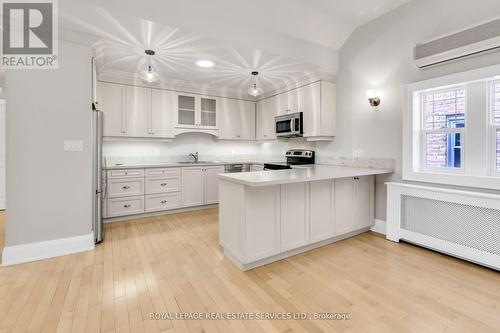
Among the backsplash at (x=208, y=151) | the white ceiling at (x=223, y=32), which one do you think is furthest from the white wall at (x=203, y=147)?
the white ceiling at (x=223, y=32)

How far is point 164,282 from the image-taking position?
207 cm

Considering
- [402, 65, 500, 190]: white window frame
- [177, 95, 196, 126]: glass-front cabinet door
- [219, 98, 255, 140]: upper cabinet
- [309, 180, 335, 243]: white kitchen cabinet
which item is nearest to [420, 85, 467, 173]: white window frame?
[402, 65, 500, 190]: white window frame

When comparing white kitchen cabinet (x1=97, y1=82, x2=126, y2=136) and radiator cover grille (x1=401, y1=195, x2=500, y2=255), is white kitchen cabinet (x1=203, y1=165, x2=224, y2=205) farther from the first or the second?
radiator cover grille (x1=401, y1=195, x2=500, y2=255)

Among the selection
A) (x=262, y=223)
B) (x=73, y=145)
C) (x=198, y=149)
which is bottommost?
(x=262, y=223)

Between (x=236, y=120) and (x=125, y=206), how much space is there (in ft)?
9.11

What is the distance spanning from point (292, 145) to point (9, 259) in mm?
4380

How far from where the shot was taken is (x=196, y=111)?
472 cm

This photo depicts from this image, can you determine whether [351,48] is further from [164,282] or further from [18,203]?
[18,203]

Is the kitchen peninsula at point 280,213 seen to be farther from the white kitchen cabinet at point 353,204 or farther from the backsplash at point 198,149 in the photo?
the backsplash at point 198,149

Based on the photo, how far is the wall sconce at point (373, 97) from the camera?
3.28m

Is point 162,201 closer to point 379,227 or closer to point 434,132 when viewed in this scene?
point 379,227

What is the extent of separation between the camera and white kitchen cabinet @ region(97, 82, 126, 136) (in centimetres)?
382

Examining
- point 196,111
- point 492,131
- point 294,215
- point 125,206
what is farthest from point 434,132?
point 125,206

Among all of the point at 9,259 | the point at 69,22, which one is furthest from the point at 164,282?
the point at 69,22
